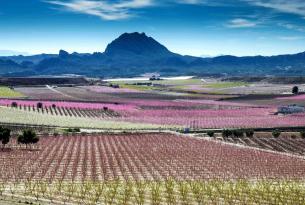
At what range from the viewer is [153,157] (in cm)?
6681

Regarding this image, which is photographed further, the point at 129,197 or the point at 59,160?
the point at 59,160

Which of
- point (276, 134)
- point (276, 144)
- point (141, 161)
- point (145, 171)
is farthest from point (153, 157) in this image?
point (276, 134)

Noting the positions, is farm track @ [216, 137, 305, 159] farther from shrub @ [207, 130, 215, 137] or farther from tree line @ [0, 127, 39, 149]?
tree line @ [0, 127, 39, 149]

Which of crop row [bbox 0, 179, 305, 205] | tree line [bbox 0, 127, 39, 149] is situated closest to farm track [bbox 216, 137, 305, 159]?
tree line [bbox 0, 127, 39, 149]

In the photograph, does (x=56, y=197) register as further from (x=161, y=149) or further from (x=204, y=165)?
(x=161, y=149)

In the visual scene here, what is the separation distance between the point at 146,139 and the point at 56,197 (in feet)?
144

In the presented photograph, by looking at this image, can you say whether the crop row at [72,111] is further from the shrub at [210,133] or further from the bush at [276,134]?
the bush at [276,134]

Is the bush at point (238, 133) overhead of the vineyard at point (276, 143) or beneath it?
overhead

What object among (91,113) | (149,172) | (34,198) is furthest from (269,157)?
(91,113)

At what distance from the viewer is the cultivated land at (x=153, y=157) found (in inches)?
1667

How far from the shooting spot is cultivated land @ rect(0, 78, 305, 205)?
139 ft

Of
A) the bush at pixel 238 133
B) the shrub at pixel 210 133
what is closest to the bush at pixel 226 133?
the bush at pixel 238 133

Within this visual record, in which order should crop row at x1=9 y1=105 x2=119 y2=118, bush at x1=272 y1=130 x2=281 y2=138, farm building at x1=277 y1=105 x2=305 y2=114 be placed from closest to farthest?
bush at x1=272 y1=130 x2=281 y2=138
crop row at x1=9 y1=105 x2=119 y2=118
farm building at x1=277 y1=105 x2=305 y2=114

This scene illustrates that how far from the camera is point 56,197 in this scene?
133 ft
